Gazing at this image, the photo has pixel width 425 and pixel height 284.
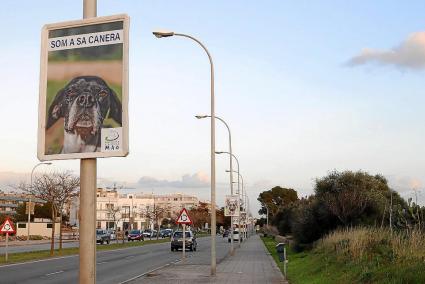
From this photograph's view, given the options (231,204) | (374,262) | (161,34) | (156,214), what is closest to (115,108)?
(374,262)

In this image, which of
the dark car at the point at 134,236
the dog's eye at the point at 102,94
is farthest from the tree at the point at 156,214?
the dog's eye at the point at 102,94

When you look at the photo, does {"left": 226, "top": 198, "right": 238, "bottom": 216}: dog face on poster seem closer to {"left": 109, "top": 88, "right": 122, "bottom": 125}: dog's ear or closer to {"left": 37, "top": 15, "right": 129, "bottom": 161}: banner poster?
{"left": 37, "top": 15, "right": 129, "bottom": 161}: banner poster

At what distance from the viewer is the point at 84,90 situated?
17.7 ft

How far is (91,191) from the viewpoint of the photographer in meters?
5.43

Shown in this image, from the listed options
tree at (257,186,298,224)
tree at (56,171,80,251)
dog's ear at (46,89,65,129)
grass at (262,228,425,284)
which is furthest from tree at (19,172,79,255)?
tree at (257,186,298,224)

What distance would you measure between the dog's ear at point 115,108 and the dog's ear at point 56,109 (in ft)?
1.70

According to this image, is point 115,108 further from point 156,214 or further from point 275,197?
point 275,197

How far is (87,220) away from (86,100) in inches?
43.7

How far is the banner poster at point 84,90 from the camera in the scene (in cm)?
527

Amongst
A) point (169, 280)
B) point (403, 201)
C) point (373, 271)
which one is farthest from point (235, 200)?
point (373, 271)

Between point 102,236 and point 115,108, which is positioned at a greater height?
point 115,108

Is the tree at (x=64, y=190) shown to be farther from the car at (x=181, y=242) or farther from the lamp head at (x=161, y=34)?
the lamp head at (x=161, y=34)

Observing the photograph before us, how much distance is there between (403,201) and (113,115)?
42299 millimetres

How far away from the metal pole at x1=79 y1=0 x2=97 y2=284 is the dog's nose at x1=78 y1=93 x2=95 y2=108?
1.71 ft
